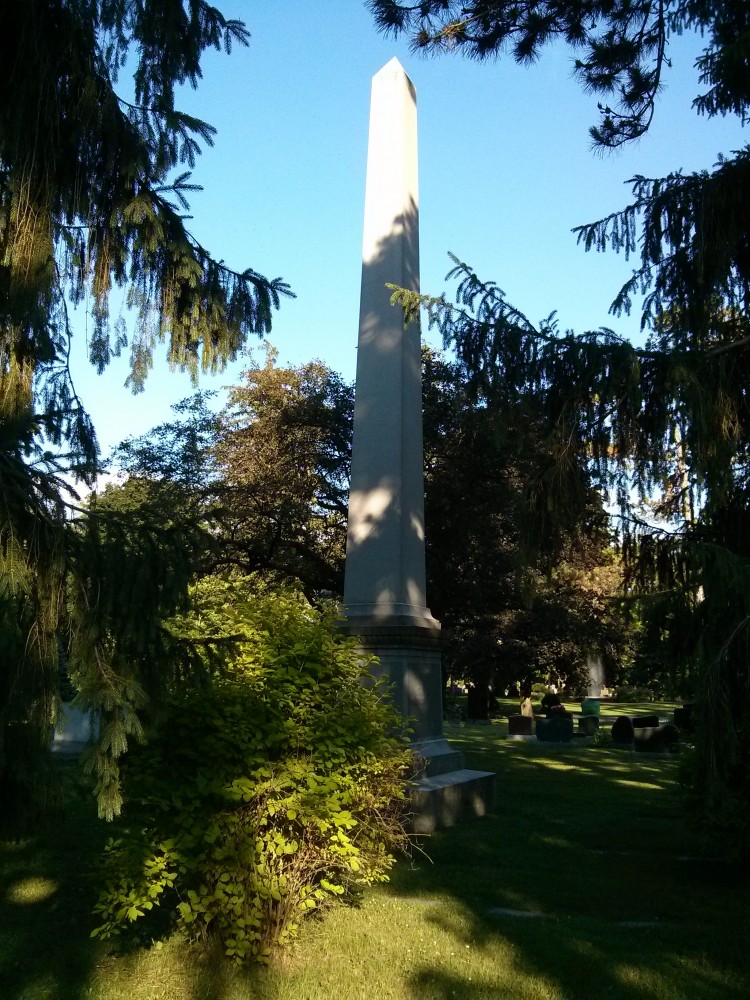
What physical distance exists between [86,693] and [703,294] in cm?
624

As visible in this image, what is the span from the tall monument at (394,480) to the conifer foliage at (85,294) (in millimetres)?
4233

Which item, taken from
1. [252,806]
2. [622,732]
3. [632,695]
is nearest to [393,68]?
[252,806]

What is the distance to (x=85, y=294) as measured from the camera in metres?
5.20

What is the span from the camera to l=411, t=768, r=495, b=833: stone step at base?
28.5 feet

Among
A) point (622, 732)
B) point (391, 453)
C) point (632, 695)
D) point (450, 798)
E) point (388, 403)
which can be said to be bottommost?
point (450, 798)

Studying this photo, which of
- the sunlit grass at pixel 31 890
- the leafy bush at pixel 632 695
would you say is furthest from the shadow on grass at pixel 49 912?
the leafy bush at pixel 632 695

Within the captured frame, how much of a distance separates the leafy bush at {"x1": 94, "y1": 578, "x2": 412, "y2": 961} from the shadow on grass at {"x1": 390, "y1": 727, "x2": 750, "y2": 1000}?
83 centimetres

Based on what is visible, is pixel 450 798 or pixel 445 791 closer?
pixel 445 791

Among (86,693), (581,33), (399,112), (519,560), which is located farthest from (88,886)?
(399,112)

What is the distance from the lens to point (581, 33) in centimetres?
813

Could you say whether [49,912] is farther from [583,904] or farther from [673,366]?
[673,366]

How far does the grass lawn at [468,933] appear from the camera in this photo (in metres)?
4.57

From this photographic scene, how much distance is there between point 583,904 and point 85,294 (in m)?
5.36

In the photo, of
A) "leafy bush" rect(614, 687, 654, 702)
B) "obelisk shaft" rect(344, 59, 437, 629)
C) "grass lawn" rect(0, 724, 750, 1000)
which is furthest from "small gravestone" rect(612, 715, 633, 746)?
"leafy bush" rect(614, 687, 654, 702)
